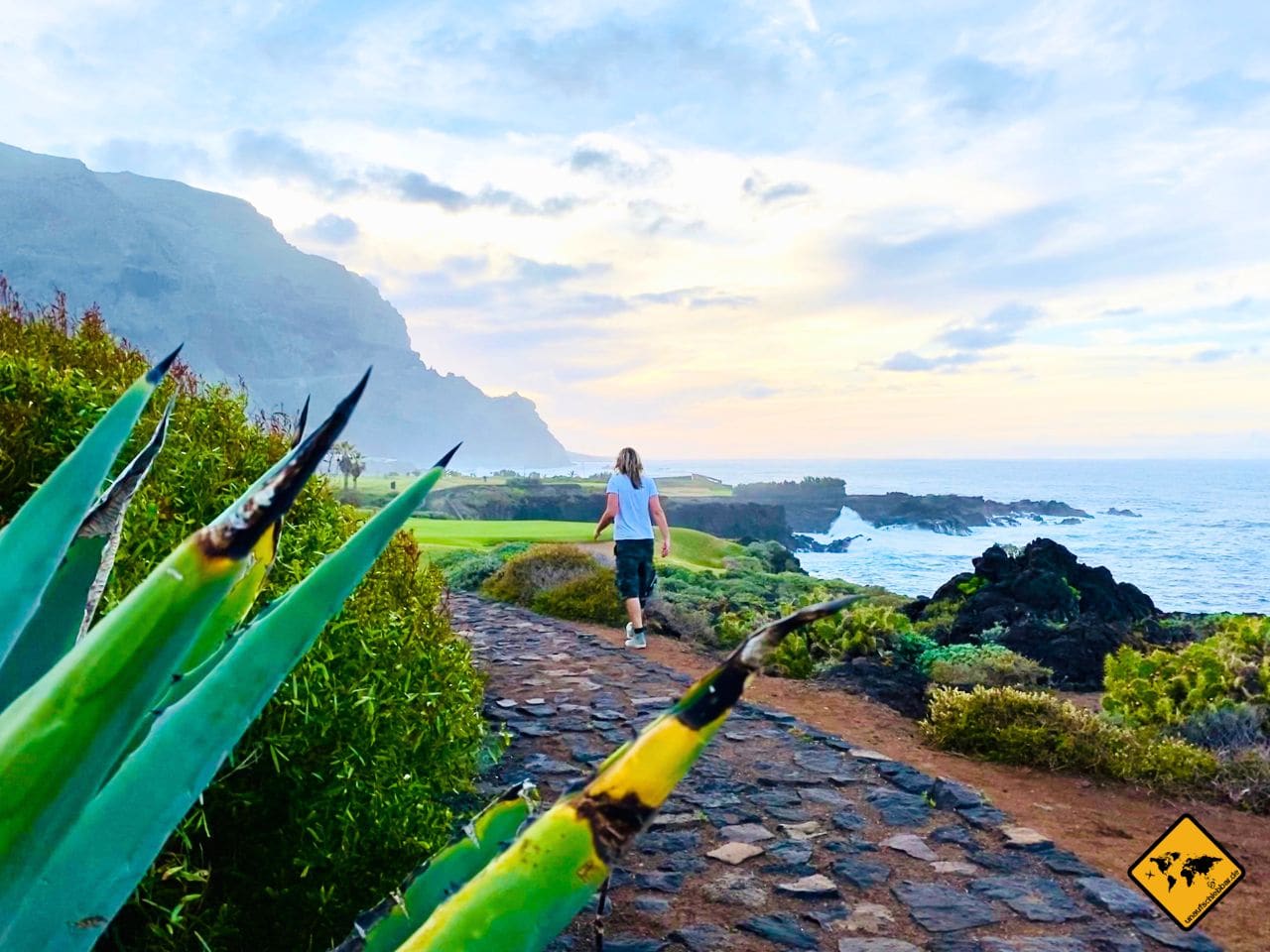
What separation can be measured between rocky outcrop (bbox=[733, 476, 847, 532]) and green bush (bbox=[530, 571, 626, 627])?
62883 mm

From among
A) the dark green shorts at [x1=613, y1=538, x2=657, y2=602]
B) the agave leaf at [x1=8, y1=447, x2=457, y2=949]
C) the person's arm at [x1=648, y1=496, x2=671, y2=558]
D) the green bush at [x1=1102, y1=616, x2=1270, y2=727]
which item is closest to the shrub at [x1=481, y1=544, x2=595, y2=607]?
the dark green shorts at [x1=613, y1=538, x2=657, y2=602]

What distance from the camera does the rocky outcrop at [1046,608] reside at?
37.8 feet

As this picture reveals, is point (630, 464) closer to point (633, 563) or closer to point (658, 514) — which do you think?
point (658, 514)

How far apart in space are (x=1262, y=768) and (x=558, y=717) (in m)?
5.52

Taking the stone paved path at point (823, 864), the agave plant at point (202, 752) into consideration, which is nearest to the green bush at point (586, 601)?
the stone paved path at point (823, 864)

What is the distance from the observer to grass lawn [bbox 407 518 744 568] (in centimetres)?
2461

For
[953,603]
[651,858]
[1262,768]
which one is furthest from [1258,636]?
[651,858]

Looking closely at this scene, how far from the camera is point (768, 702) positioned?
28.5ft

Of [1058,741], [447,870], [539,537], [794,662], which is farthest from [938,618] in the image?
[447,870]

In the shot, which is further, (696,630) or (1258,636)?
(696,630)

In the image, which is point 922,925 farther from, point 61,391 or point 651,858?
point 61,391

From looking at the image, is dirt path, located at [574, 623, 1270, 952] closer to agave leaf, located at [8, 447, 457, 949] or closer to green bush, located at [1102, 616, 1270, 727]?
green bush, located at [1102, 616, 1270, 727]

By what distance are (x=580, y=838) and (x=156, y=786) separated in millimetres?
443

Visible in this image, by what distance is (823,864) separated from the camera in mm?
4797
